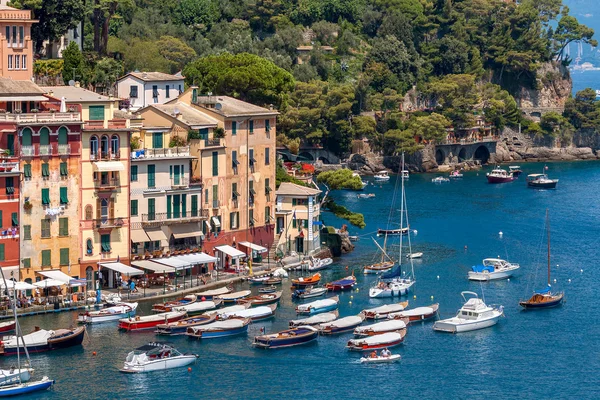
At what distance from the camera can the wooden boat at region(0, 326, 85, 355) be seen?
91562 mm

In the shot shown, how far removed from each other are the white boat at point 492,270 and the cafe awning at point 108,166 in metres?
29.9

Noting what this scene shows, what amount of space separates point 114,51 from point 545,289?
240 ft

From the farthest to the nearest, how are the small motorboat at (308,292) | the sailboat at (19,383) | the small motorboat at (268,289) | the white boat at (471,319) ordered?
the small motorboat at (268,289), the small motorboat at (308,292), the white boat at (471,319), the sailboat at (19,383)

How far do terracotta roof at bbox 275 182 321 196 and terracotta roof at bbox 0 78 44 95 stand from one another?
25079 mm

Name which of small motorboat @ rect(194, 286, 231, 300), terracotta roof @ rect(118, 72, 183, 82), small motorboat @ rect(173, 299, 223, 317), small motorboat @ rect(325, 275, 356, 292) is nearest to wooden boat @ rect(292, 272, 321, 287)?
small motorboat @ rect(325, 275, 356, 292)

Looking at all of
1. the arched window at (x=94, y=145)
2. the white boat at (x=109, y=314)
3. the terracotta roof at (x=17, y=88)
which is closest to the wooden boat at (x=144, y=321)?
the white boat at (x=109, y=314)

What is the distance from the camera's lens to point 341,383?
89.6 meters

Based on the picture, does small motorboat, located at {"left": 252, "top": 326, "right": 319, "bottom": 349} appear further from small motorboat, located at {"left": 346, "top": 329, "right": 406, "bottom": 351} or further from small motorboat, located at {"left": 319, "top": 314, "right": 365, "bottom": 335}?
small motorboat, located at {"left": 346, "top": 329, "right": 406, "bottom": 351}

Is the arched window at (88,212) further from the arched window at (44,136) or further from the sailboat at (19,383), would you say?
the sailboat at (19,383)

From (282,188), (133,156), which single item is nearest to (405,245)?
(282,188)

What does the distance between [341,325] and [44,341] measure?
1965 cm

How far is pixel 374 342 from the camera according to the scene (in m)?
96.2

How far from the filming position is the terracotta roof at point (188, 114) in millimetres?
117875

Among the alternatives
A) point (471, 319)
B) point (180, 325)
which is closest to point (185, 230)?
point (180, 325)
